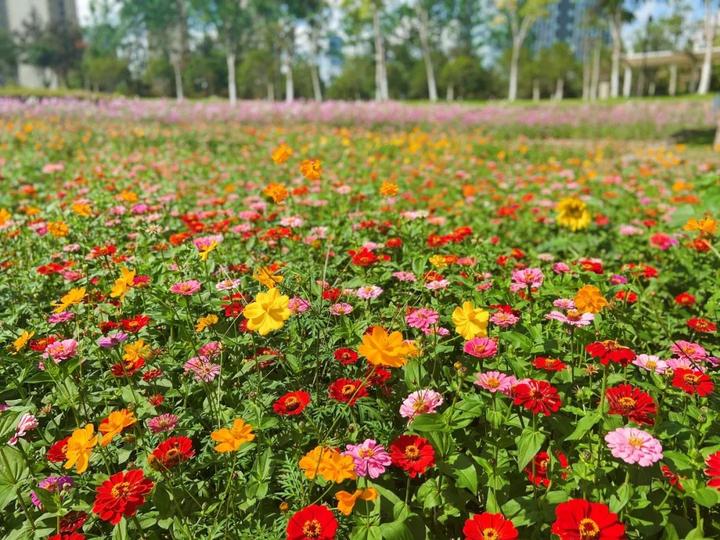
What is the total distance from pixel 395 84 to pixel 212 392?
55.1 m

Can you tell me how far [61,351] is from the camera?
1.65 m

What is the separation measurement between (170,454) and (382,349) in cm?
63

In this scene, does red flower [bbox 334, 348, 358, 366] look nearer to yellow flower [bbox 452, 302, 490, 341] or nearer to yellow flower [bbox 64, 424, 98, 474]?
yellow flower [bbox 452, 302, 490, 341]

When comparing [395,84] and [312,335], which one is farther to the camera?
[395,84]

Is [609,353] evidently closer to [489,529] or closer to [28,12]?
[489,529]

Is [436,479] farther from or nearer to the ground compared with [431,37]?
nearer to the ground

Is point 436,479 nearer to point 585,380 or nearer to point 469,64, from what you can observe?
point 585,380

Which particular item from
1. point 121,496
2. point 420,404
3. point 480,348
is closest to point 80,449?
point 121,496

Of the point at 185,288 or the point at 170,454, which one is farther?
the point at 185,288

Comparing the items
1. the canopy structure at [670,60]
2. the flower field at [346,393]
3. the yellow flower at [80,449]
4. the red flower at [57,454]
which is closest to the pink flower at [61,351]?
the flower field at [346,393]

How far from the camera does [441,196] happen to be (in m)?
4.81

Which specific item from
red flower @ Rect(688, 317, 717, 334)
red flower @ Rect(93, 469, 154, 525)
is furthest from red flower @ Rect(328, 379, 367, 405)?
red flower @ Rect(688, 317, 717, 334)

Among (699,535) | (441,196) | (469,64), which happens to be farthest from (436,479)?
(469,64)

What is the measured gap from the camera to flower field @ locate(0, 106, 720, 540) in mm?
1324
